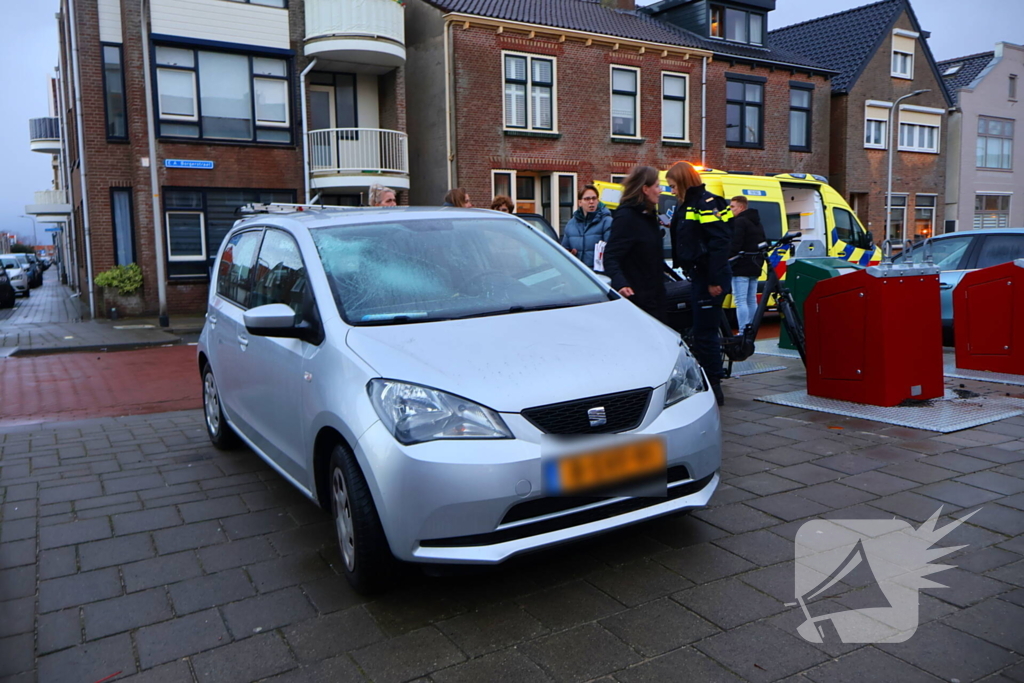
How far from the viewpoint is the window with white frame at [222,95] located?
20.0 m

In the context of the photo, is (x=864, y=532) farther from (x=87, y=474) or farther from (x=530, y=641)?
(x=87, y=474)

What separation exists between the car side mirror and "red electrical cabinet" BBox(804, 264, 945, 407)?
449 cm

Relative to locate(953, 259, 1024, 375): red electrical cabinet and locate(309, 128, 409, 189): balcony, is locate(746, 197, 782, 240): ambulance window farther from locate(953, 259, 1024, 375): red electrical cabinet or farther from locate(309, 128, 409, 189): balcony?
locate(309, 128, 409, 189): balcony

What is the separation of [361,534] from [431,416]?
60 cm

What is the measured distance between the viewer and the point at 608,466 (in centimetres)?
328

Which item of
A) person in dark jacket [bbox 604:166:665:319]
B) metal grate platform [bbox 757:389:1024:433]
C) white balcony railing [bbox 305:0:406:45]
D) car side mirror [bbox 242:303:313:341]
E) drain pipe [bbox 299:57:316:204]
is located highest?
white balcony railing [bbox 305:0:406:45]

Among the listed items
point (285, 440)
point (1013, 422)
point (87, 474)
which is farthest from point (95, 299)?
point (1013, 422)

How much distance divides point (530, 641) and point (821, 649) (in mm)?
1042

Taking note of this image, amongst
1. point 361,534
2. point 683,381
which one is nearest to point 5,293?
point 361,534

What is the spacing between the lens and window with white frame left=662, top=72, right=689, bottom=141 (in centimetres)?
2597

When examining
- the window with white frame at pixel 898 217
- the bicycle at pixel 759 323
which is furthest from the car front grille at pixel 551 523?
the window with white frame at pixel 898 217

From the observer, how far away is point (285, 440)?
418 cm

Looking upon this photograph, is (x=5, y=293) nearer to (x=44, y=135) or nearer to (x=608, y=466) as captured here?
(x=44, y=135)

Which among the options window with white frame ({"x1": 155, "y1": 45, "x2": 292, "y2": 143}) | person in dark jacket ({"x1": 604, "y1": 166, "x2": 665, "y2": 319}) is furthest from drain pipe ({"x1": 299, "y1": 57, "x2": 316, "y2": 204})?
person in dark jacket ({"x1": 604, "y1": 166, "x2": 665, "y2": 319})
